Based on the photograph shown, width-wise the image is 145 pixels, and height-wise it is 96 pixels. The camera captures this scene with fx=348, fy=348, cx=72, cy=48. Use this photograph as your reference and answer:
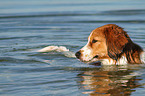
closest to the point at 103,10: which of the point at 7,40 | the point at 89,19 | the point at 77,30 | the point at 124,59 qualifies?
the point at 89,19

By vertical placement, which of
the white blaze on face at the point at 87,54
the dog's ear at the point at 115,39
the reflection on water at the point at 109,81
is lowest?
the reflection on water at the point at 109,81

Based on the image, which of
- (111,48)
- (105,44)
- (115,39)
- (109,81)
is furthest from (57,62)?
(109,81)

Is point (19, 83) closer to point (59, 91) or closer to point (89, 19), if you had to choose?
point (59, 91)

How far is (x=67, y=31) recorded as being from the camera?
39.1ft

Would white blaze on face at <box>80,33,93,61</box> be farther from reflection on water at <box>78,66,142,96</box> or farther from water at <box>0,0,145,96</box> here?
reflection on water at <box>78,66,142,96</box>

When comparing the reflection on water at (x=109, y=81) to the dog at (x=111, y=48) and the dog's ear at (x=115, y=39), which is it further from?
the dog's ear at (x=115, y=39)

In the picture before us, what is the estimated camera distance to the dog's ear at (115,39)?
7.33 m

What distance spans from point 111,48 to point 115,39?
22cm

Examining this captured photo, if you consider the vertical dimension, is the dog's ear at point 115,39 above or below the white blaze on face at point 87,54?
above

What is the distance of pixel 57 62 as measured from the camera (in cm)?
812

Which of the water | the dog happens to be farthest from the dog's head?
the water

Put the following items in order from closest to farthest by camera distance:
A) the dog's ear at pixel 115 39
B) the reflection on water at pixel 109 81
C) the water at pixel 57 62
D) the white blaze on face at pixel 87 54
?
1. the reflection on water at pixel 109 81
2. the water at pixel 57 62
3. the dog's ear at pixel 115 39
4. the white blaze on face at pixel 87 54

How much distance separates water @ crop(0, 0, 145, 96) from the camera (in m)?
6.13

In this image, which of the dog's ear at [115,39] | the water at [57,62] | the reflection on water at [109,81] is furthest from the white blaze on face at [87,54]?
the dog's ear at [115,39]
